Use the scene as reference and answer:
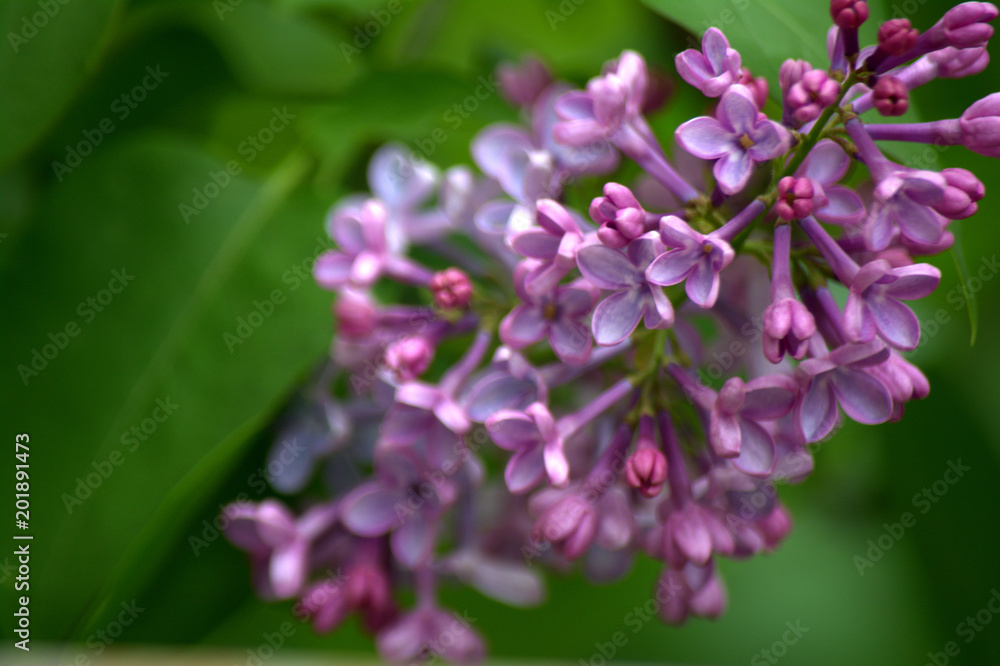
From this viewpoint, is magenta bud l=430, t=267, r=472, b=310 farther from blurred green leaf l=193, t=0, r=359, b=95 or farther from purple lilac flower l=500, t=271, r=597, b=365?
blurred green leaf l=193, t=0, r=359, b=95

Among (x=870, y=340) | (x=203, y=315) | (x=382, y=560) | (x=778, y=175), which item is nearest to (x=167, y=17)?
(x=203, y=315)

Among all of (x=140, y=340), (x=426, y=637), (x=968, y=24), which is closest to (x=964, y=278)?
(x=968, y=24)

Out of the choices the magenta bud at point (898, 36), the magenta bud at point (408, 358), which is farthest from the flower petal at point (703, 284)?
the magenta bud at point (408, 358)

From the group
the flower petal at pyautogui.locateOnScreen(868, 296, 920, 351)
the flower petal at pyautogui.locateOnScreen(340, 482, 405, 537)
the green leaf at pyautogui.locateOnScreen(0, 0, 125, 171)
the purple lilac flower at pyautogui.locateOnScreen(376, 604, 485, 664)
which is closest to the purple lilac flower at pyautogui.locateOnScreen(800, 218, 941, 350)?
the flower petal at pyautogui.locateOnScreen(868, 296, 920, 351)

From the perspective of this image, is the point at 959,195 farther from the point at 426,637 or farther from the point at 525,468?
the point at 426,637

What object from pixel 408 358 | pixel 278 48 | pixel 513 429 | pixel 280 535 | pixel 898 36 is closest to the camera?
pixel 898 36

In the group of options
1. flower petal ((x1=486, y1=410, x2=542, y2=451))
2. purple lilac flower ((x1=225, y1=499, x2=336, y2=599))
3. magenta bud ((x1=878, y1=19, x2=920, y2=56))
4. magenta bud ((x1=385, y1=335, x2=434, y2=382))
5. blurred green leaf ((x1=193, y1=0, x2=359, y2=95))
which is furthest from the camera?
blurred green leaf ((x1=193, y1=0, x2=359, y2=95))
